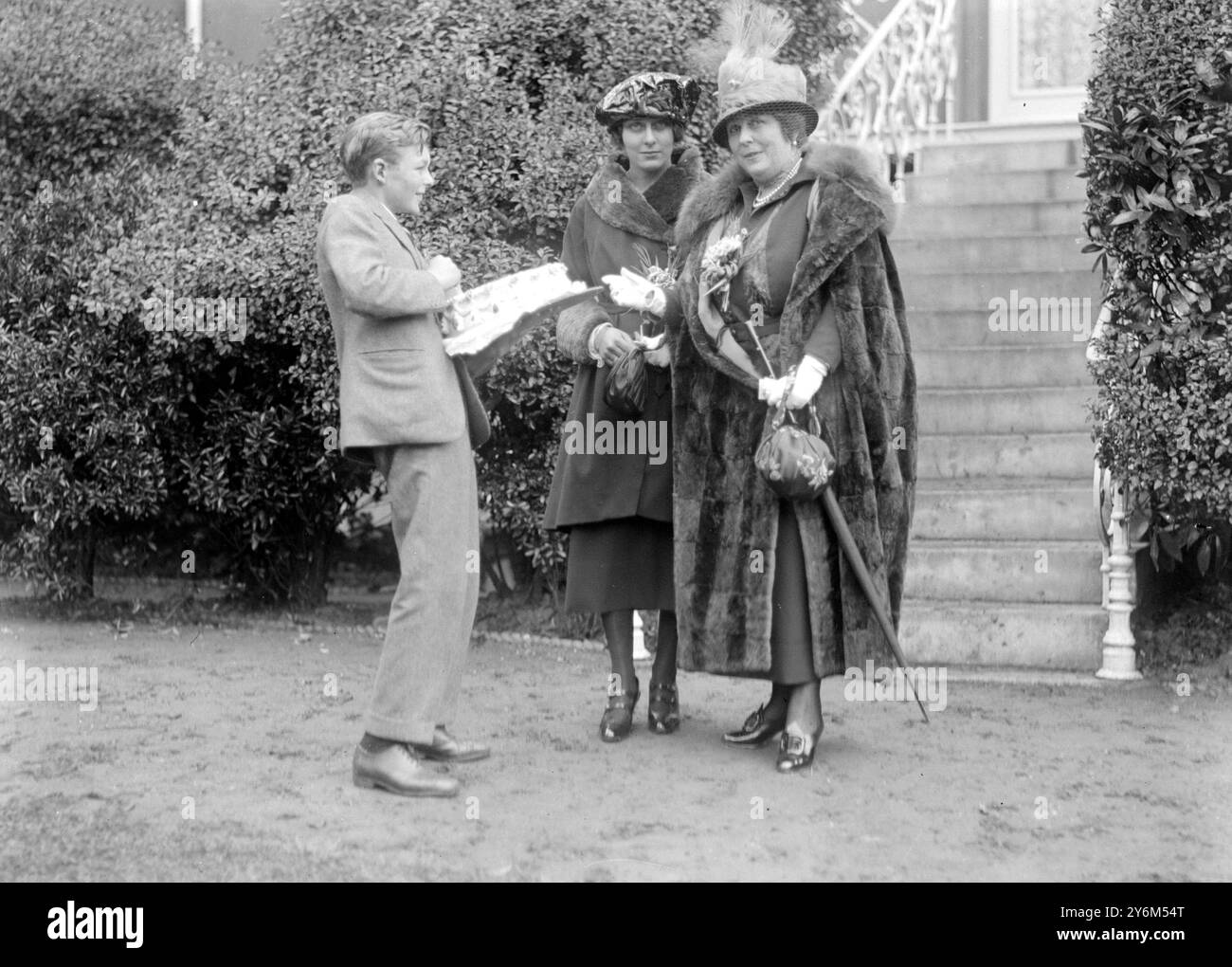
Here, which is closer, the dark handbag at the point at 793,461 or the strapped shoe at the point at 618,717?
the dark handbag at the point at 793,461

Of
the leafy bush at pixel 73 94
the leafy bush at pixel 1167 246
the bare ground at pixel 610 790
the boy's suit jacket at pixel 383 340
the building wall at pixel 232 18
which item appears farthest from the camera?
the building wall at pixel 232 18

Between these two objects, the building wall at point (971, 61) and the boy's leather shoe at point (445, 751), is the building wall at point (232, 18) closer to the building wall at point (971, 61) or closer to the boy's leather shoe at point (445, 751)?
the building wall at point (971, 61)

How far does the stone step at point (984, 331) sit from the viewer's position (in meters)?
8.18

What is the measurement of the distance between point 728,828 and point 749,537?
1.07 m

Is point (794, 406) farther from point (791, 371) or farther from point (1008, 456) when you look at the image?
point (1008, 456)

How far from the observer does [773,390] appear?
471 centimetres

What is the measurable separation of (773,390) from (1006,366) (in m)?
3.66

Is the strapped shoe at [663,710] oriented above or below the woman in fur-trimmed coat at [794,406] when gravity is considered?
below

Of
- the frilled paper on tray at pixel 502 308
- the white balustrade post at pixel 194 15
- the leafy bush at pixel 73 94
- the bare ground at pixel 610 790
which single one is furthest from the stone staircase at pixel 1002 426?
the white balustrade post at pixel 194 15

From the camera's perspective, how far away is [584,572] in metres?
5.27

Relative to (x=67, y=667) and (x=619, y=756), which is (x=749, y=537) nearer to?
(x=619, y=756)

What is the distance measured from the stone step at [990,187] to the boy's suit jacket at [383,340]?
6183mm

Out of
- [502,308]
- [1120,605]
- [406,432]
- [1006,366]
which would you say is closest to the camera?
[406,432]

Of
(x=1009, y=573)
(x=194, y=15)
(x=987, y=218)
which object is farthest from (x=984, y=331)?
(x=194, y=15)
